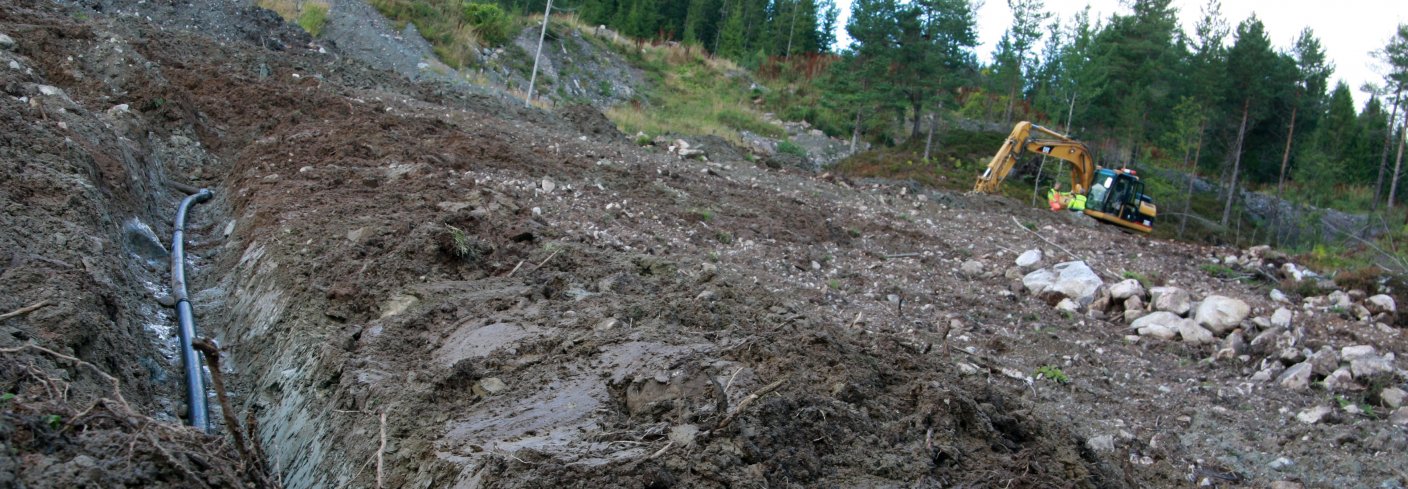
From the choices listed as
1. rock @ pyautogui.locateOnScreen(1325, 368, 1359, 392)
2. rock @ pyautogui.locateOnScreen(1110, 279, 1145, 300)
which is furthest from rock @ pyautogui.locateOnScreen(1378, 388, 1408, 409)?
rock @ pyautogui.locateOnScreen(1110, 279, 1145, 300)

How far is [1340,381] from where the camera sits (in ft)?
26.5

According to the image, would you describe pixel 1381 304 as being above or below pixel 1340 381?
above

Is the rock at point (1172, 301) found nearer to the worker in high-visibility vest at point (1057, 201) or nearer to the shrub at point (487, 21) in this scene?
the worker in high-visibility vest at point (1057, 201)

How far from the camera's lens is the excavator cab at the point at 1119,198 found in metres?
19.9

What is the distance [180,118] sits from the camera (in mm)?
10656

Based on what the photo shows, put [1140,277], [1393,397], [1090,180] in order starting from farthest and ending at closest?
[1090,180] → [1140,277] → [1393,397]

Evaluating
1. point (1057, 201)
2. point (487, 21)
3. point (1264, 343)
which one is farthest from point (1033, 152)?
point (487, 21)

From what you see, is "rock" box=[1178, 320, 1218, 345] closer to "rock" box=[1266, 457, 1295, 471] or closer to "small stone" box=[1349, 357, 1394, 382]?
"small stone" box=[1349, 357, 1394, 382]

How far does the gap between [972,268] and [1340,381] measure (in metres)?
3.96

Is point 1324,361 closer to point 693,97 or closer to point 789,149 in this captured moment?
point 789,149

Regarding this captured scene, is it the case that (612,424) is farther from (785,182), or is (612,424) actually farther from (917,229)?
(785,182)

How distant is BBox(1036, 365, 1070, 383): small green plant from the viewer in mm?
7734

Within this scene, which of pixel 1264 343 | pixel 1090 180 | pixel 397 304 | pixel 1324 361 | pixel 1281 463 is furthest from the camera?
pixel 1090 180

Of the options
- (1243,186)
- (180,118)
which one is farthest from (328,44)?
(1243,186)
